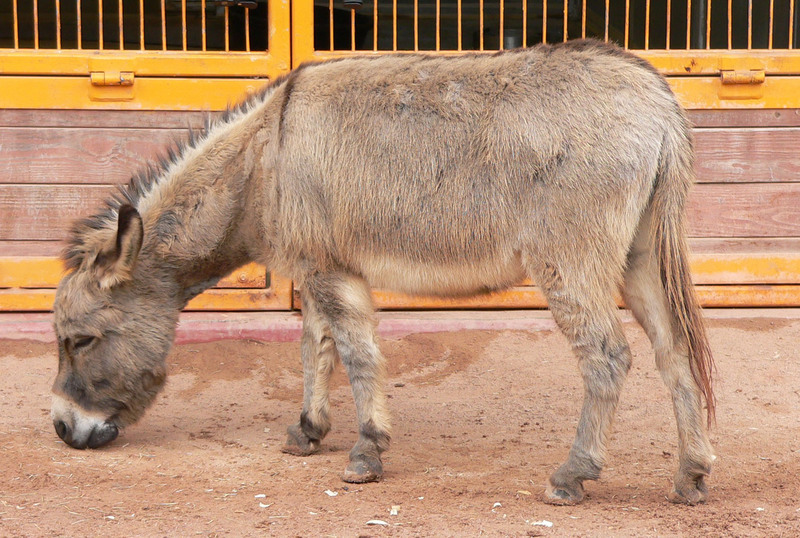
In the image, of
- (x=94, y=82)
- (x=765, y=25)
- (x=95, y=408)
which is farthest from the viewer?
(x=765, y=25)

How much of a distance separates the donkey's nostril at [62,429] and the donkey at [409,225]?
0.05ft

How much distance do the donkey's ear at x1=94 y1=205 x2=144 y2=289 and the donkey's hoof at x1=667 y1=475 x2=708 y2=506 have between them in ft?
8.17

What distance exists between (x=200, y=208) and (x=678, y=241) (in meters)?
2.11

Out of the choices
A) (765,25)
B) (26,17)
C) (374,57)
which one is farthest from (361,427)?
(26,17)

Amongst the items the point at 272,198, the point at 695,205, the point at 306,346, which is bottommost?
the point at 306,346

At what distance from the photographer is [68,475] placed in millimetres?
3838

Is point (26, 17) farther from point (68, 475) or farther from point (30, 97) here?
point (68, 475)

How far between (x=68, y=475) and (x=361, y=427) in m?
1.29

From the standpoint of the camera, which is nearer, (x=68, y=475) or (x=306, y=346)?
(x=68, y=475)

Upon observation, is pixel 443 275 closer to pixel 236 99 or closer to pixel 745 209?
pixel 236 99

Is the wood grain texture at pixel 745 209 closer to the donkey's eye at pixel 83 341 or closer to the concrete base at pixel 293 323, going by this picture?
the concrete base at pixel 293 323

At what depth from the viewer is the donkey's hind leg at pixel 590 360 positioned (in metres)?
3.45

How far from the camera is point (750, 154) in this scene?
5969 mm

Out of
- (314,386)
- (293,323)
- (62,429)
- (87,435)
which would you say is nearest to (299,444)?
(314,386)
